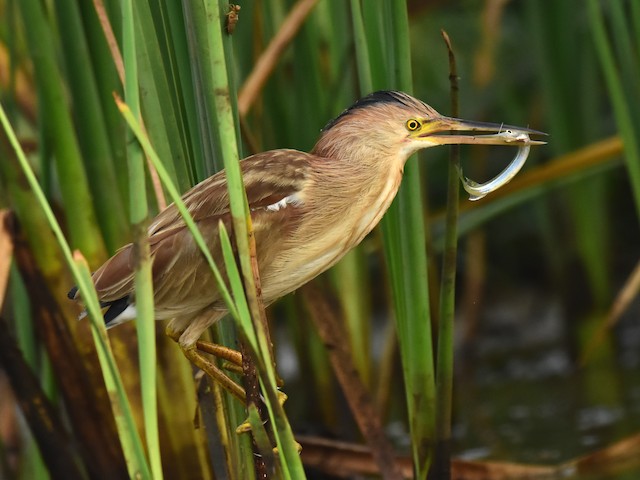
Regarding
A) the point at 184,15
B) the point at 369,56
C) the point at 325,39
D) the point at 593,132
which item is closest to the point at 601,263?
the point at 593,132

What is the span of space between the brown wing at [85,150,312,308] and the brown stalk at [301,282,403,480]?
1.74 feet

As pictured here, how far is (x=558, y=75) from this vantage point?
311 cm

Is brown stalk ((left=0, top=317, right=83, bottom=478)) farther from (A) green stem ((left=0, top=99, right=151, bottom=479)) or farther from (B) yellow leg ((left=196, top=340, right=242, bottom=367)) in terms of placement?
(A) green stem ((left=0, top=99, right=151, bottom=479))

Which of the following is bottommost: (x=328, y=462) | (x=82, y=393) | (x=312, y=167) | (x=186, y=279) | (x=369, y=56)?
(x=328, y=462)

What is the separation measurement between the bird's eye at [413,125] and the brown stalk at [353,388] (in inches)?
21.6

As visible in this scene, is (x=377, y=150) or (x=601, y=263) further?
(x=601, y=263)

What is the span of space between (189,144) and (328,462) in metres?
0.99

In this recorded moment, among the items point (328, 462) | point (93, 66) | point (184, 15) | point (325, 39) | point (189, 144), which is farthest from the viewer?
point (325, 39)

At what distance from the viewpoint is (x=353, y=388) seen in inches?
85.5

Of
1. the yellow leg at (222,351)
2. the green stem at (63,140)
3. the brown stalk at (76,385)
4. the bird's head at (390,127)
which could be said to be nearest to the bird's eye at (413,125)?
the bird's head at (390,127)

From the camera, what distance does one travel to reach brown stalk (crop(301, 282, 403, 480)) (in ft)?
6.91

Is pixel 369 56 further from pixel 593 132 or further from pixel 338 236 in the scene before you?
pixel 593 132

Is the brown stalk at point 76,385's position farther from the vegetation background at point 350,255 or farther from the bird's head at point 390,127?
the bird's head at point 390,127

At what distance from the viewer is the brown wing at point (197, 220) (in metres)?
1.68
